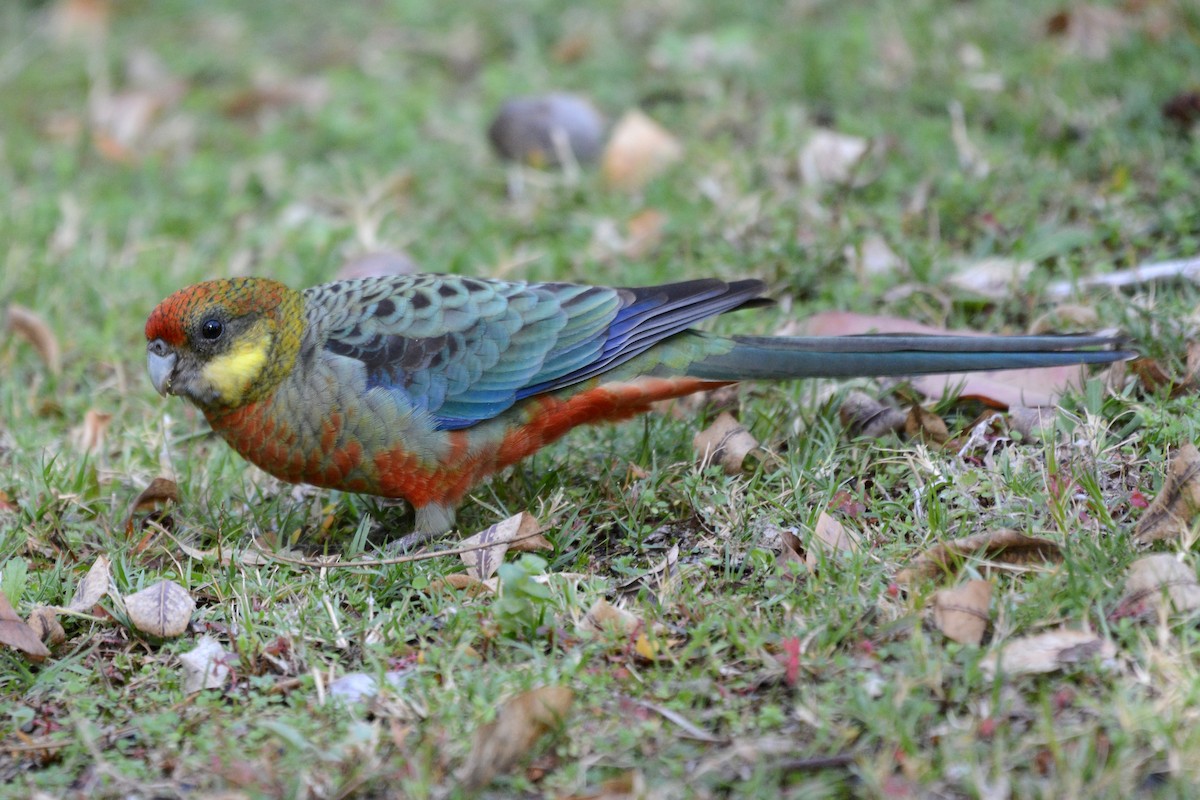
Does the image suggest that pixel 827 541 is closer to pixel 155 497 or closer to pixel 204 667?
pixel 204 667

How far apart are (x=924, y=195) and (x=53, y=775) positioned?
4284 mm

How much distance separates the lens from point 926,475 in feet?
12.4

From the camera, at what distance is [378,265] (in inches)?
223

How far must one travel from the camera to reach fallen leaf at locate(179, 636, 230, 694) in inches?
128

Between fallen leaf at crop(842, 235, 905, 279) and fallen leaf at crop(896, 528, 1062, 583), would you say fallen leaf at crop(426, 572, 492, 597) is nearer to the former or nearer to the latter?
fallen leaf at crop(896, 528, 1062, 583)

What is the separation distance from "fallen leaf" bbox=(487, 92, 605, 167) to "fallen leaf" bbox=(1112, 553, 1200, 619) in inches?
163

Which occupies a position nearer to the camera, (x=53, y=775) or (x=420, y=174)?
(x=53, y=775)

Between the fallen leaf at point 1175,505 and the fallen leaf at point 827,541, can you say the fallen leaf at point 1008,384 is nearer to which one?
the fallen leaf at point 1175,505

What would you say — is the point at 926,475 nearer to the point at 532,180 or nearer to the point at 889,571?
the point at 889,571

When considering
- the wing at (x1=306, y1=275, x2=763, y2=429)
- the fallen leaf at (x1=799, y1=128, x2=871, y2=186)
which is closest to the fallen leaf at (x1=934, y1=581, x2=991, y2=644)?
the wing at (x1=306, y1=275, x2=763, y2=429)

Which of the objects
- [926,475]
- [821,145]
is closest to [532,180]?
[821,145]

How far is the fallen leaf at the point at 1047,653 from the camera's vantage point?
2883 millimetres

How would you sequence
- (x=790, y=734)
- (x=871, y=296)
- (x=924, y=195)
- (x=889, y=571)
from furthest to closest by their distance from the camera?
(x=924, y=195), (x=871, y=296), (x=889, y=571), (x=790, y=734)

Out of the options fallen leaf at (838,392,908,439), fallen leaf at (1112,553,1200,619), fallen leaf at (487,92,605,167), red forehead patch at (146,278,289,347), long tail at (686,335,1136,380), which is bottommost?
fallen leaf at (838,392,908,439)
